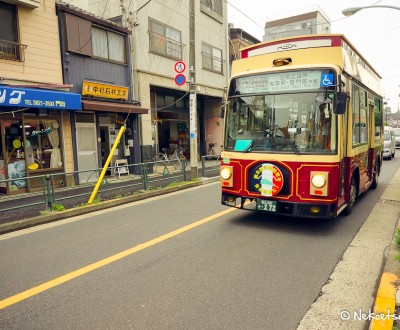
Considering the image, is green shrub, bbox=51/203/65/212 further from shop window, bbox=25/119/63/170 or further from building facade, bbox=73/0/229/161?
building facade, bbox=73/0/229/161

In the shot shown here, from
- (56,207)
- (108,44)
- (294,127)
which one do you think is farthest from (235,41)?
(294,127)

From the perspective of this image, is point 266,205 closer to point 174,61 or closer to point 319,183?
point 319,183

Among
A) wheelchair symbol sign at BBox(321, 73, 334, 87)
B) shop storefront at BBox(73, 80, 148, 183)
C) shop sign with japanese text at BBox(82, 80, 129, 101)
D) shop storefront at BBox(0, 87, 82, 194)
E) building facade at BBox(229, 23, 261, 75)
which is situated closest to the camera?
wheelchair symbol sign at BBox(321, 73, 334, 87)

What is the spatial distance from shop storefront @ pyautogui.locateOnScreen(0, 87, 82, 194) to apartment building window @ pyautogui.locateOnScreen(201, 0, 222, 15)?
43.4 feet

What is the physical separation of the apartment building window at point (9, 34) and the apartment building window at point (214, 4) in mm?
13123

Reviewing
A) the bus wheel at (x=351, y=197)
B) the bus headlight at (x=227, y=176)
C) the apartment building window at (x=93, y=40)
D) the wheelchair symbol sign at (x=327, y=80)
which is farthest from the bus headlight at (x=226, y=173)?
the apartment building window at (x=93, y=40)

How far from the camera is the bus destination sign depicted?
18.7ft

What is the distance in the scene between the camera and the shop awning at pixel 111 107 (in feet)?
42.1

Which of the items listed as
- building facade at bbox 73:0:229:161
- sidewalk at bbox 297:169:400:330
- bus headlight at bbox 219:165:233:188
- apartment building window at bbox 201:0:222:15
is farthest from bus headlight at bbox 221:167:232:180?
apartment building window at bbox 201:0:222:15

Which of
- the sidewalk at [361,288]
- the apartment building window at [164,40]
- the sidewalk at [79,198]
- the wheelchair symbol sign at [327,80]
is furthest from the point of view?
the apartment building window at [164,40]

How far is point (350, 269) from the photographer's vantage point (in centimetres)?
443

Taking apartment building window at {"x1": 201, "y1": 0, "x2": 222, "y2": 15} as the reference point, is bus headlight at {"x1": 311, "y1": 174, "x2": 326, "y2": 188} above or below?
below

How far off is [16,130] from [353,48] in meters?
10.7

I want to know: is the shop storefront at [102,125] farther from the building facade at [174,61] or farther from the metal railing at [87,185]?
the metal railing at [87,185]
